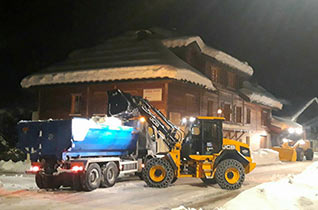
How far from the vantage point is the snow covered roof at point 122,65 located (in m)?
23.3

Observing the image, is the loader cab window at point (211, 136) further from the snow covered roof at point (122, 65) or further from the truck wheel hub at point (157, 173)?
the snow covered roof at point (122, 65)

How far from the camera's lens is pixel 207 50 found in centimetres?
2930

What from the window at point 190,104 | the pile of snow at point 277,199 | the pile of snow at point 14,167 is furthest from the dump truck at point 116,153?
the window at point 190,104

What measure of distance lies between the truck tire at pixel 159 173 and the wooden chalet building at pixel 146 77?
9371mm

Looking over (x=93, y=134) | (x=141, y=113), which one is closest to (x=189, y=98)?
Result: (x=141, y=113)

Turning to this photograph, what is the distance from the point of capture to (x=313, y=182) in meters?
12.3

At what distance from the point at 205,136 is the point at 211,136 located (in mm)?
248

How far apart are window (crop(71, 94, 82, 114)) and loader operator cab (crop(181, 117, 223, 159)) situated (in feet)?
52.7

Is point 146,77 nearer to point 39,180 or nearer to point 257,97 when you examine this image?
point 39,180

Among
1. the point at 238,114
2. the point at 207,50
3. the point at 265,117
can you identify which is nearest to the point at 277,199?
the point at 207,50

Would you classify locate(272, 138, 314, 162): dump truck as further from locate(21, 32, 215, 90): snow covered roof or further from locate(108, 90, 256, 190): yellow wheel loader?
locate(108, 90, 256, 190): yellow wheel loader

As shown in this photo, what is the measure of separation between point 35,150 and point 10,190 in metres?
1.65

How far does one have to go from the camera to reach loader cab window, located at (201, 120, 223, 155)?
1437 cm

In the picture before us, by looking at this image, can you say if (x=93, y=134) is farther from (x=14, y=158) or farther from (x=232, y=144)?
(x=14, y=158)
